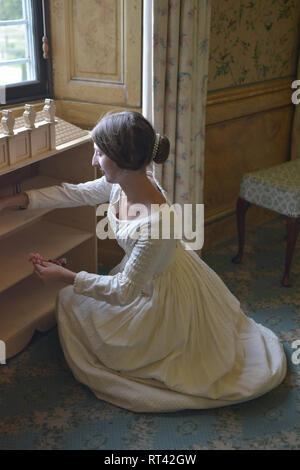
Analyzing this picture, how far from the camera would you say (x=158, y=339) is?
2107 millimetres

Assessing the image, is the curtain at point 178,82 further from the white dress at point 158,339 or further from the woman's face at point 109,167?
the woman's face at point 109,167

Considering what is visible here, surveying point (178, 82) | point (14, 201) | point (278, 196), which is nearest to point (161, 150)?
point (14, 201)

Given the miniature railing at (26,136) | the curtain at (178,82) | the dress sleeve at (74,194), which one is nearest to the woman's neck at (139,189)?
the dress sleeve at (74,194)

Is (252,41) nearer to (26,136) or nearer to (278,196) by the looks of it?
(278,196)

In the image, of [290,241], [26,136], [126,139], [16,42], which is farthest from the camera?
[290,241]

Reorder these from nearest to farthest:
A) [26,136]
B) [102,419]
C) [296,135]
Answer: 1. [102,419]
2. [26,136]
3. [296,135]

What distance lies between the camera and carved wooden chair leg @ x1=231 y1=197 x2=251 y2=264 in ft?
10.7

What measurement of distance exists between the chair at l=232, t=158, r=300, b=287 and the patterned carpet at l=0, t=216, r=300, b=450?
74 centimetres

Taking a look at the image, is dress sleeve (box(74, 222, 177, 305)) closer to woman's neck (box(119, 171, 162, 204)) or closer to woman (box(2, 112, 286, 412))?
woman (box(2, 112, 286, 412))

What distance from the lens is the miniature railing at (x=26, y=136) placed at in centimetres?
205

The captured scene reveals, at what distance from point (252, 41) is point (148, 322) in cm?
201

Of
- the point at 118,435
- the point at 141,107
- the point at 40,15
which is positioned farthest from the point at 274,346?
the point at 40,15
